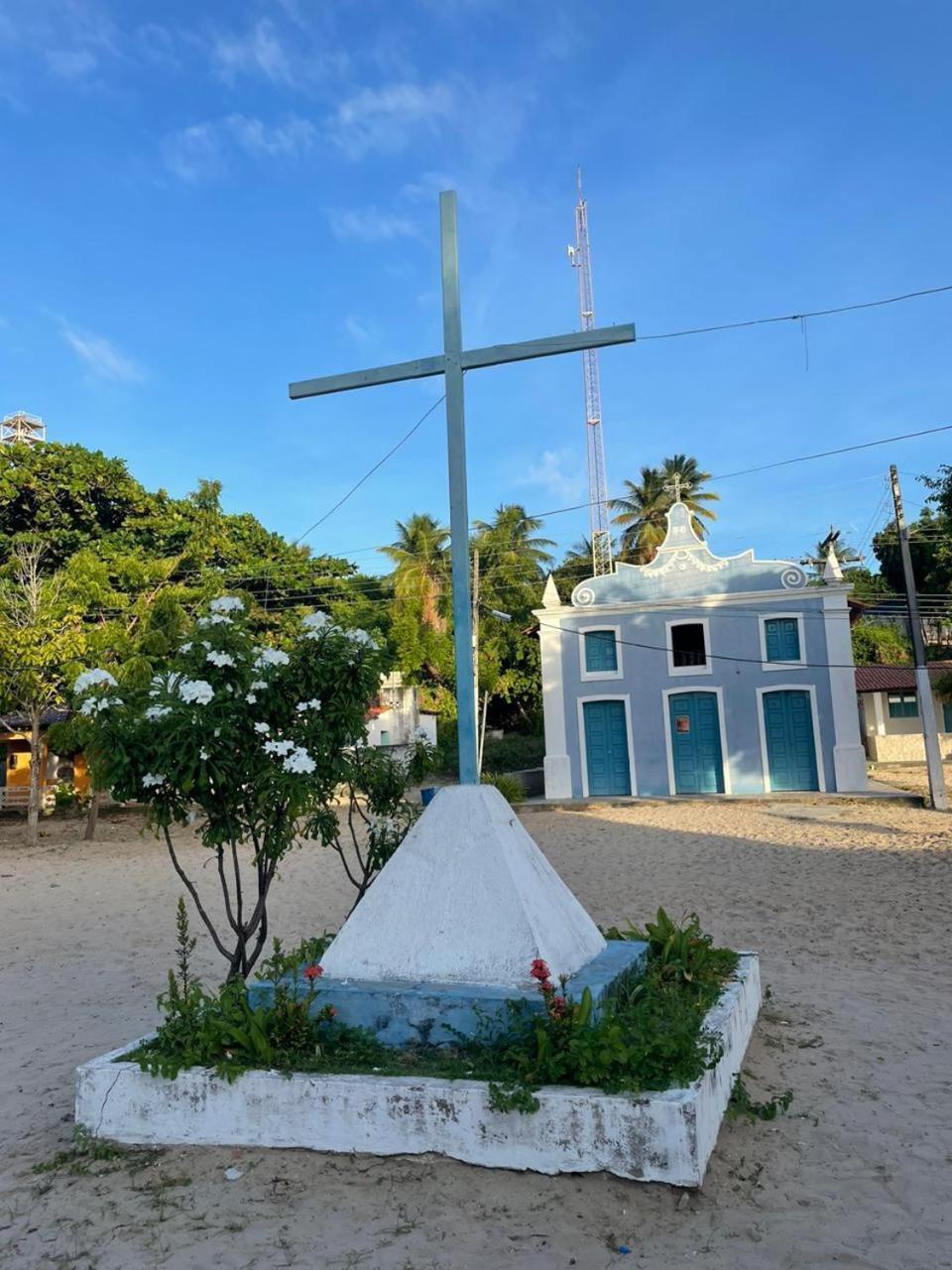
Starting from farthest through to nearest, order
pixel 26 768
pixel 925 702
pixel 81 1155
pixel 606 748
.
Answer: pixel 26 768 → pixel 606 748 → pixel 925 702 → pixel 81 1155

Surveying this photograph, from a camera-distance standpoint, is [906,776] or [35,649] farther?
[906,776]

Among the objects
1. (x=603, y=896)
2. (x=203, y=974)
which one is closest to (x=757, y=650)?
(x=603, y=896)

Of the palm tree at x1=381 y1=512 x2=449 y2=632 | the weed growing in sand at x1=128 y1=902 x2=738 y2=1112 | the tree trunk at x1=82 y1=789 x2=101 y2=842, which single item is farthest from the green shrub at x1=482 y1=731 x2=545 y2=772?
the weed growing in sand at x1=128 y1=902 x2=738 y2=1112

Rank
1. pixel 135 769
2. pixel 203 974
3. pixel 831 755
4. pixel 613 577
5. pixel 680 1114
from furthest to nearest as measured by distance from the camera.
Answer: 1. pixel 613 577
2. pixel 831 755
3. pixel 203 974
4. pixel 135 769
5. pixel 680 1114

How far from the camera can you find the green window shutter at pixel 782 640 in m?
22.0

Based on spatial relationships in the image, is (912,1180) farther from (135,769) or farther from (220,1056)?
(135,769)

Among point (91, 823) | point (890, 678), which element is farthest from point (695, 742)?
point (91, 823)

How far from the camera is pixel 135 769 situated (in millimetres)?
4402

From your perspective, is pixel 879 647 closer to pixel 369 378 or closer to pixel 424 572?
pixel 424 572

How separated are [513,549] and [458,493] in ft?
100

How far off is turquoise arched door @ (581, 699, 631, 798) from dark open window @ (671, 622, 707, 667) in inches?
73.0

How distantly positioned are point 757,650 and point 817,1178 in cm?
1965

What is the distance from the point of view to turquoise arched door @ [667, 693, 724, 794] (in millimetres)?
22219

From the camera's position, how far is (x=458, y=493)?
4586 mm
